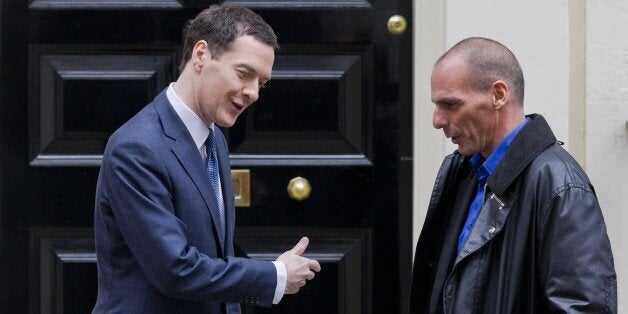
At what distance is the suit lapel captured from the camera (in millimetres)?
3385

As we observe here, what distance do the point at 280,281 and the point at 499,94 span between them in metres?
0.80

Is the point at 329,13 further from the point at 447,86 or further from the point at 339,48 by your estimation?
the point at 447,86

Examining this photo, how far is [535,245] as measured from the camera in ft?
10.3

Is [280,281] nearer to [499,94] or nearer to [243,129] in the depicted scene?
[499,94]

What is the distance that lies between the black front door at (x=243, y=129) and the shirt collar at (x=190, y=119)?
1371mm

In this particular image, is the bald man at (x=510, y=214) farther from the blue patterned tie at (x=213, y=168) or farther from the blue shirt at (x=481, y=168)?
the blue patterned tie at (x=213, y=168)

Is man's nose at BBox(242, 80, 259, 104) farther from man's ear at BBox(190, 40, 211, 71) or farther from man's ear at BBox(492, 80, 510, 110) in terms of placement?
man's ear at BBox(492, 80, 510, 110)

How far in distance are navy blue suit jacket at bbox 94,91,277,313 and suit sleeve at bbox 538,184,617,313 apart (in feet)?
2.60

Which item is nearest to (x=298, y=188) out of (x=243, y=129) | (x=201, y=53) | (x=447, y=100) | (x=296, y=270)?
(x=243, y=129)

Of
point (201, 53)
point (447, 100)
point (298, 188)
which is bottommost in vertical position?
point (298, 188)

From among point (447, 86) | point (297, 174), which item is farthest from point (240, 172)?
point (447, 86)

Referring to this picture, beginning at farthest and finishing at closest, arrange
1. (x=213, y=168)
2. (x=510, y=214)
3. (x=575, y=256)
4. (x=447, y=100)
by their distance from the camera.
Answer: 1. (x=213, y=168)
2. (x=447, y=100)
3. (x=510, y=214)
4. (x=575, y=256)

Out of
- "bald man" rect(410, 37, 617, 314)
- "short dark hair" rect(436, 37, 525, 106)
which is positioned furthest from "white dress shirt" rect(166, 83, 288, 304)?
"short dark hair" rect(436, 37, 525, 106)

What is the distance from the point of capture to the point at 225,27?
3.42 m
